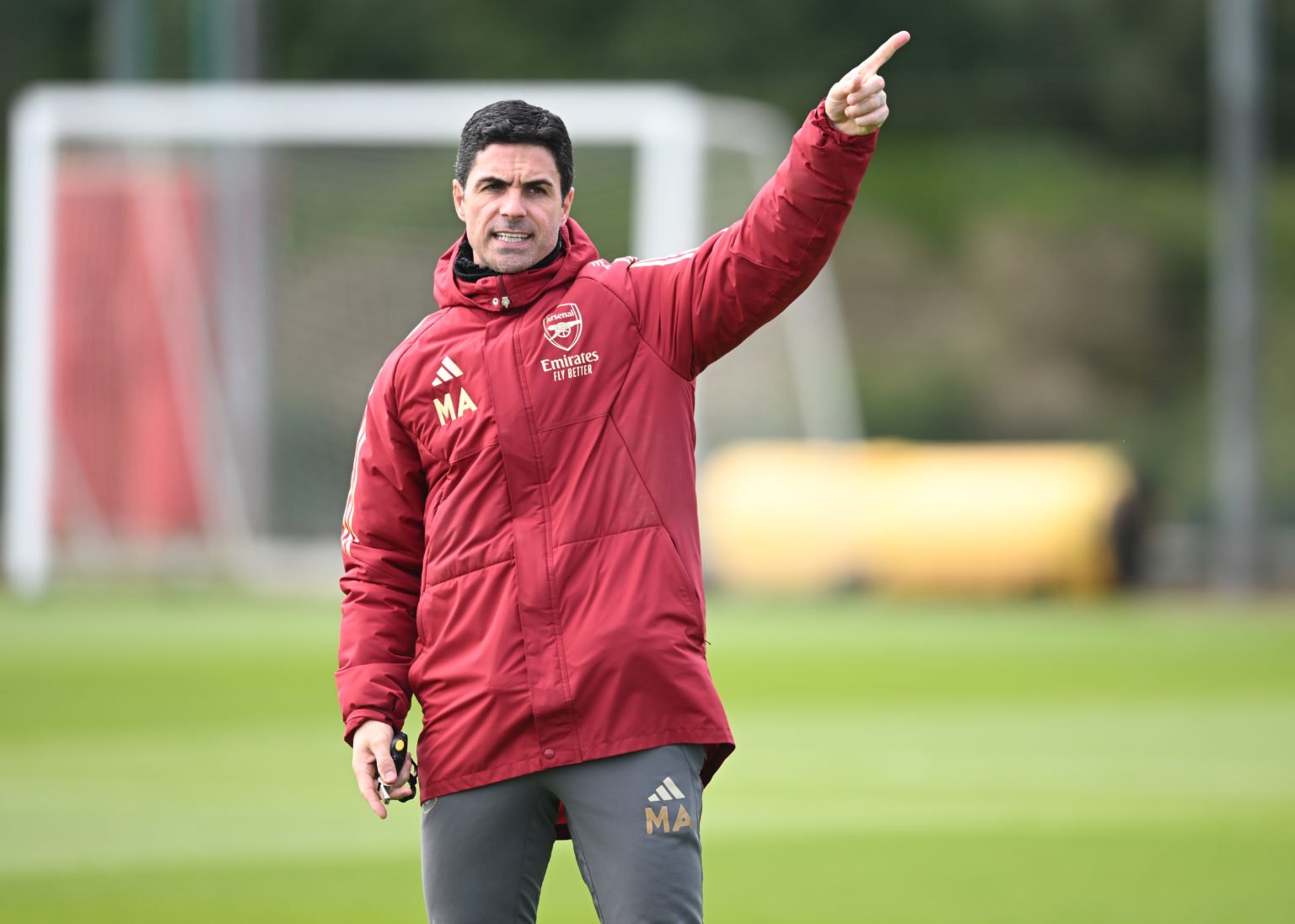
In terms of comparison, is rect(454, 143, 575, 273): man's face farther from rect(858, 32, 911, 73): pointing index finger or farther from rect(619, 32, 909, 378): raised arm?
rect(858, 32, 911, 73): pointing index finger

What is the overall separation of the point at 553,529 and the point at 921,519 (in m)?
18.8

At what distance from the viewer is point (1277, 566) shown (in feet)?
82.8

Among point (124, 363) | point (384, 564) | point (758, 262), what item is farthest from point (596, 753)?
point (124, 363)

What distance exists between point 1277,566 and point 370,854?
18.5 metres

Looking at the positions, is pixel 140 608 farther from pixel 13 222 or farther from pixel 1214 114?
pixel 1214 114

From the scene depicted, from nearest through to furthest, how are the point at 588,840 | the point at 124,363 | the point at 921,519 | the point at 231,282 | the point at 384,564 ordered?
the point at 588,840, the point at 384,564, the point at 921,519, the point at 124,363, the point at 231,282

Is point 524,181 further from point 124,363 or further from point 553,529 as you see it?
point 124,363

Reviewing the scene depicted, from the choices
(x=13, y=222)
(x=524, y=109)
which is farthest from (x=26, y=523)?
(x=524, y=109)

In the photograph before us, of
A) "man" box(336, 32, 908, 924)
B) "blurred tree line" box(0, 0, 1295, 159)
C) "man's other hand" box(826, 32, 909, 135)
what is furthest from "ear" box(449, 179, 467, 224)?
"blurred tree line" box(0, 0, 1295, 159)

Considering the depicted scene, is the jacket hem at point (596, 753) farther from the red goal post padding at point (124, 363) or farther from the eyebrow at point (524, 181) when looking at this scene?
the red goal post padding at point (124, 363)

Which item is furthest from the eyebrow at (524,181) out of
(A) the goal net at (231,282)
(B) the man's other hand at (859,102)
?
(A) the goal net at (231,282)

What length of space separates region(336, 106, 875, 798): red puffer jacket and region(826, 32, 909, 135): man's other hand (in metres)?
0.03

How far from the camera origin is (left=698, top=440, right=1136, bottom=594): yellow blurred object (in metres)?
22.1

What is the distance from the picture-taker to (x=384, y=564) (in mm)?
4250
